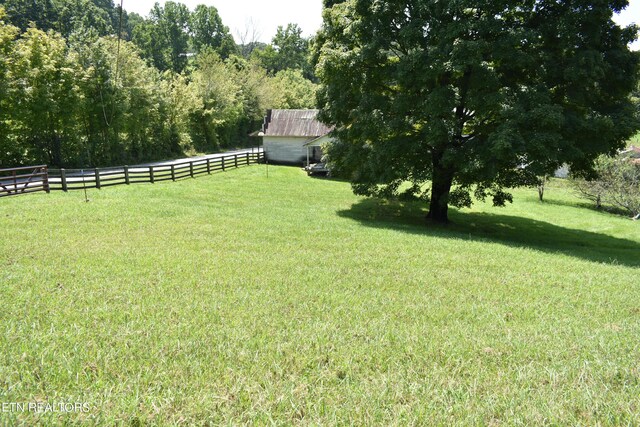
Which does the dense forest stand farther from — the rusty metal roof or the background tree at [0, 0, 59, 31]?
the rusty metal roof

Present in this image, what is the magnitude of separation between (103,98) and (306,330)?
33.4 metres

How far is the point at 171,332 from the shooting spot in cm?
446

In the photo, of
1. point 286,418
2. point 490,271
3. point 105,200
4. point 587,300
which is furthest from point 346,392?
point 105,200

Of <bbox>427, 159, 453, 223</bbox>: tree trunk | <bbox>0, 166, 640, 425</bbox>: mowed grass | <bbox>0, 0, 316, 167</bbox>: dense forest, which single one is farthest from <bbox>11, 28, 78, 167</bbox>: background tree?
<bbox>427, 159, 453, 223</bbox>: tree trunk

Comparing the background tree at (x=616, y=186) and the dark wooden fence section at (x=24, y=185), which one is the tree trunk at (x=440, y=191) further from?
the dark wooden fence section at (x=24, y=185)

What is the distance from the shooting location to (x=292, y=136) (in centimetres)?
3906

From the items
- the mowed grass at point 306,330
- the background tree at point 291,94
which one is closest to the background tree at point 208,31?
the background tree at point 291,94

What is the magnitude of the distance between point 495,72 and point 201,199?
14.2m

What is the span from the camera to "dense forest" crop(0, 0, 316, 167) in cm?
2562

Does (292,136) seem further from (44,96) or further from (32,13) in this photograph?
(32,13)

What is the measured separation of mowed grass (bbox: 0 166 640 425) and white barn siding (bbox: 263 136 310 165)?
28.4 m

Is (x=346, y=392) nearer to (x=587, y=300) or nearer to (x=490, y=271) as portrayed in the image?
(x=587, y=300)

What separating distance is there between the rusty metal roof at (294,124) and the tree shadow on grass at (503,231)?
17562 mm

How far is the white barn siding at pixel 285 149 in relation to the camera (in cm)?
3919
